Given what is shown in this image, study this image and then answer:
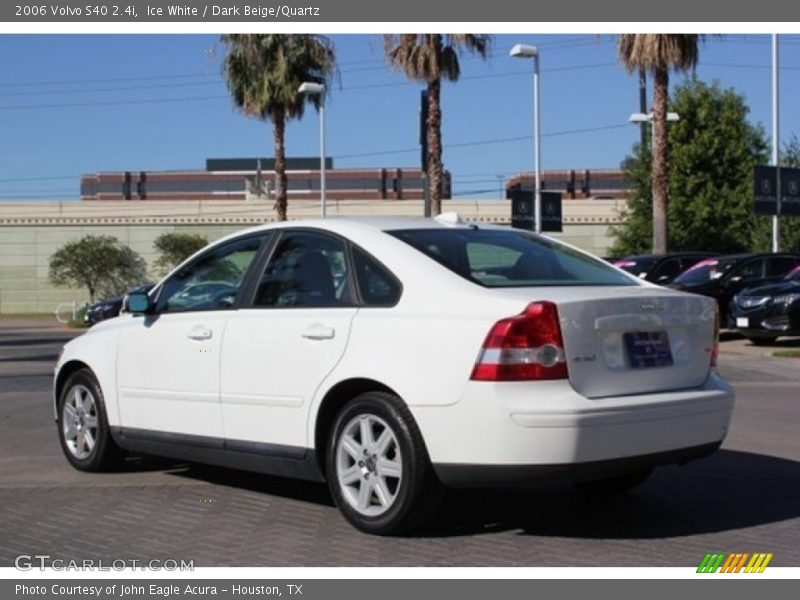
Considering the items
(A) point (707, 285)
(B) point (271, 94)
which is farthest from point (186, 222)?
(A) point (707, 285)

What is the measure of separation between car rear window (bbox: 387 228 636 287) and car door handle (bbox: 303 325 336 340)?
66cm

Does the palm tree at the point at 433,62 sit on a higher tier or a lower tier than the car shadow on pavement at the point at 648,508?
higher

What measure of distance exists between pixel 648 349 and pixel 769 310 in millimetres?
14350

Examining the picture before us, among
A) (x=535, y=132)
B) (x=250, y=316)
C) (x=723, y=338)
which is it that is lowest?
(x=723, y=338)

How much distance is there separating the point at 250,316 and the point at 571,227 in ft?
124

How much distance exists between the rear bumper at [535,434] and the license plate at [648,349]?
20 centimetres

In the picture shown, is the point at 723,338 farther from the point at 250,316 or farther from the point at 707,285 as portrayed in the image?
the point at 250,316

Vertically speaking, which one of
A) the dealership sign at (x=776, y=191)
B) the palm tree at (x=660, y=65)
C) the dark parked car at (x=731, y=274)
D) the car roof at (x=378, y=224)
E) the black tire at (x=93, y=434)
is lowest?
the black tire at (x=93, y=434)

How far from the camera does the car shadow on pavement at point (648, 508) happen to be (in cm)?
624

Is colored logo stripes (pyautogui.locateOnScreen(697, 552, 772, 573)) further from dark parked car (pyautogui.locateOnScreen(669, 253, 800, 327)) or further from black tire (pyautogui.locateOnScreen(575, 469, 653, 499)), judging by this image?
dark parked car (pyautogui.locateOnScreen(669, 253, 800, 327))

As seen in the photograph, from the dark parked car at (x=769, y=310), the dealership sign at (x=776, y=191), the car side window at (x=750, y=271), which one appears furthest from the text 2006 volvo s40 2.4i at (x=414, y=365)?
the dealership sign at (x=776, y=191)

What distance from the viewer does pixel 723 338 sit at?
2238cm

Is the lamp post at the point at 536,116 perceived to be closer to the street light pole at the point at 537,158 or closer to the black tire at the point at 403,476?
the street light pole at the point at 537,158

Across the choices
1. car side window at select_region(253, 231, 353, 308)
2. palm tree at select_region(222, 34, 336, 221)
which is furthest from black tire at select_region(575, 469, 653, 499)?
palm tree at select_region(222, 34, 336, 221)
